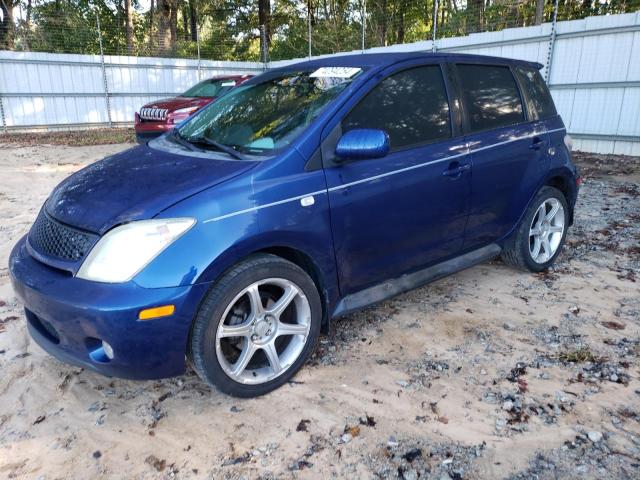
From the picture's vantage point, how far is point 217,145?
9.95 feet

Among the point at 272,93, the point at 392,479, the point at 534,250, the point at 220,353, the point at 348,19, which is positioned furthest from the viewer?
the point at 348,19

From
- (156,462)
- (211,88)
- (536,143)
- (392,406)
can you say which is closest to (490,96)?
(536,143)

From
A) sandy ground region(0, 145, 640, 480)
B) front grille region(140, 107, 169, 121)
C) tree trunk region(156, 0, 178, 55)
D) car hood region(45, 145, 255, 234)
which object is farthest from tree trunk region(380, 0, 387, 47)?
car hood region(45, 145, 255, 234)

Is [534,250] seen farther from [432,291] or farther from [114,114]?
[114,114]

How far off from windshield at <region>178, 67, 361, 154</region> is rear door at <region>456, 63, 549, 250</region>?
40.2 inches

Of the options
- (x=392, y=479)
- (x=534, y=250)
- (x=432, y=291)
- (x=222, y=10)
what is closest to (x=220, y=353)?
Result: (x=392, y=479)

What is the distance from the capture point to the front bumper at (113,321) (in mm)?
2191

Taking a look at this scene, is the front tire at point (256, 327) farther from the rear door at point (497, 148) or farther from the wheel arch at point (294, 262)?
the rear door at point (497, 148)

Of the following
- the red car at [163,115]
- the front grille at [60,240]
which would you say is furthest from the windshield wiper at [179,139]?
the red car at [163,115]

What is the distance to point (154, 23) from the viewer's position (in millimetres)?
25344

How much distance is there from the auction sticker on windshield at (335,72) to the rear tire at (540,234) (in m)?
1.93

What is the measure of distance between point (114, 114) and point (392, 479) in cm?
1616

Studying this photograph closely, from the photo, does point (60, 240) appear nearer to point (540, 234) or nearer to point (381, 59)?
point (381, 59)

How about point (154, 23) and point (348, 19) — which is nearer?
point (348, 19)
